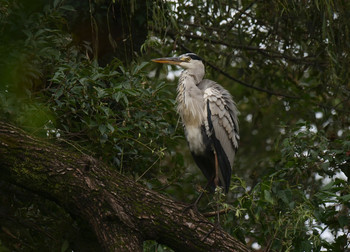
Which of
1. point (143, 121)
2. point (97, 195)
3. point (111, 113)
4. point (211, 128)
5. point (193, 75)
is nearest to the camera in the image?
point (97, 195)

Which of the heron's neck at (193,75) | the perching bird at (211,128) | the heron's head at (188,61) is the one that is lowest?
the perching bird at (211,128)

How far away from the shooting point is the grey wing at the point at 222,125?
3783 mm

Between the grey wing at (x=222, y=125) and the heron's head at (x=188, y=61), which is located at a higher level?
the heron's head at (x=188, y=61)

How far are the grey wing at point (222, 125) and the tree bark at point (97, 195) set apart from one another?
3.32 ft

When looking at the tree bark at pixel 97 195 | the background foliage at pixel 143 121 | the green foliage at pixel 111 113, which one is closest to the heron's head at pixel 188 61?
the background foliage at pixel 143 121

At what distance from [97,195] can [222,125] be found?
4.78 feet

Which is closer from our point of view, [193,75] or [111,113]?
[111,113]

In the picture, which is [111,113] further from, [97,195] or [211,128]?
[211,128]

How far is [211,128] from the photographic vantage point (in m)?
3.78

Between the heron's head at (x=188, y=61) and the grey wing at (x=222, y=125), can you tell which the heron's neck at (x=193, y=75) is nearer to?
the heron's head at (x=188, y=61)

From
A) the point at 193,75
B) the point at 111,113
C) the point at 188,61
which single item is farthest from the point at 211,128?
the point at 111,113

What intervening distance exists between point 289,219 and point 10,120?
1.67m

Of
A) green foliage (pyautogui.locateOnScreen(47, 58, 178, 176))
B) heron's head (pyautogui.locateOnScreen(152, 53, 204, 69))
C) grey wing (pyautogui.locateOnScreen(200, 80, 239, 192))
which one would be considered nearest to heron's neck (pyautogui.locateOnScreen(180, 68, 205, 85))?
heron's head (pyautogui.locateOnScreen(152, 53, 204, 69))

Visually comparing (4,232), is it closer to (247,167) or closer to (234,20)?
(234,20)
